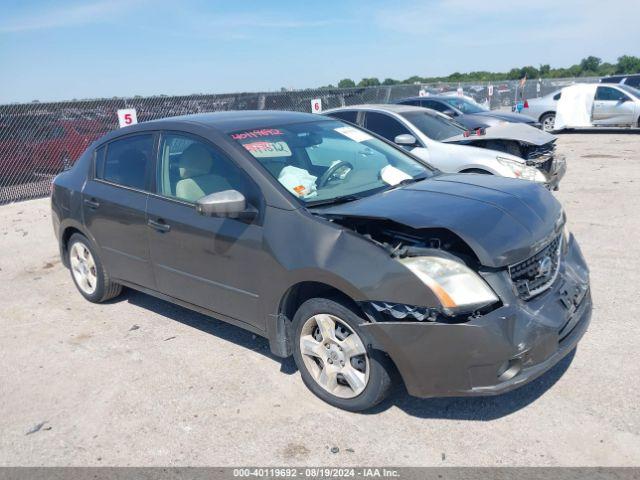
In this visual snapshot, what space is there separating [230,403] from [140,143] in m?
2.35

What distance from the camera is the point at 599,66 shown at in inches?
2655

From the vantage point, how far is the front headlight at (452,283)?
306 cm

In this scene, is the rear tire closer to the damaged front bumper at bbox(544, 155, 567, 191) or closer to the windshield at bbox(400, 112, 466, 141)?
the windshield at bbox(400, 112, 466, 141)

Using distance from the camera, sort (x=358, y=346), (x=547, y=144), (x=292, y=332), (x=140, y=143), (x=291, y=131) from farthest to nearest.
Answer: (x=547, y=144) < (x=140, y=143) < (x=291, y=131) < (x=292, y=332) < (x=358, y=346)

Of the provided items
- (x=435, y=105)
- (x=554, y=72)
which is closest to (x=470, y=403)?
(x=435, y=105)

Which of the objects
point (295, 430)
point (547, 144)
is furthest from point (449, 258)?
point (547, 144)

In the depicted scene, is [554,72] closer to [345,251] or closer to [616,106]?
[616,106]

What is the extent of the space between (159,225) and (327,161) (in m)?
1.37

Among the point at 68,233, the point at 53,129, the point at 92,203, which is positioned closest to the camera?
the point at 92,203

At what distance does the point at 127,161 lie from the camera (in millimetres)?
4984

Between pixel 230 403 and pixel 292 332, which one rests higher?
pixel 292 332

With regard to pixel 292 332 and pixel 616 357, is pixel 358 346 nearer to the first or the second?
pixel 292 332

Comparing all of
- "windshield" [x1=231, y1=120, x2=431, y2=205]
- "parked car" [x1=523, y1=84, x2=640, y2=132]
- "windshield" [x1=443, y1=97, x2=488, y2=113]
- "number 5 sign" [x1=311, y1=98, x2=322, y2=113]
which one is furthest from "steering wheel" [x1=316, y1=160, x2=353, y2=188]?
"parked car" [x1=523, y1=84, x2=640, y2=132]

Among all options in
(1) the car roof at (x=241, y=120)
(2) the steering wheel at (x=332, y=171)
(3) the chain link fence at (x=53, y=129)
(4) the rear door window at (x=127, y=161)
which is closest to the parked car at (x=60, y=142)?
(3) the chain link fence at (x=53, y=129)
